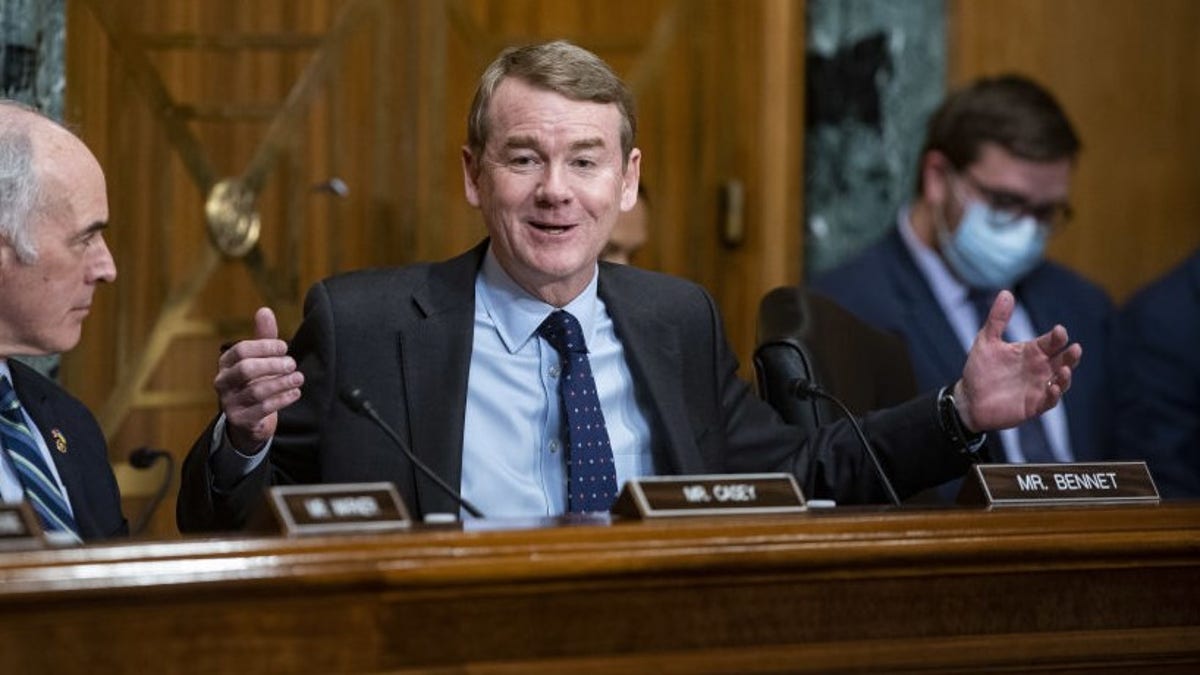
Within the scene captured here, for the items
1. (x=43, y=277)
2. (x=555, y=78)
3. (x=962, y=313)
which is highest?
(x=555, y=78)

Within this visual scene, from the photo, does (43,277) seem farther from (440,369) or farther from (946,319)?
(946,319)

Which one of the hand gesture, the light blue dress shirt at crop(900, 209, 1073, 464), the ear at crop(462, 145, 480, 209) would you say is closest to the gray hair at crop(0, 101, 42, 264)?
the ear at crop(462, 145, 480, 209)

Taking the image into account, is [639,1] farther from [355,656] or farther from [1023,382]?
[355,656]

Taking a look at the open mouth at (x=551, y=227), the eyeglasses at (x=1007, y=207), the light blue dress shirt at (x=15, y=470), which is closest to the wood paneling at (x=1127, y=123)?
the eyeglasses at (x=1007, y=207)

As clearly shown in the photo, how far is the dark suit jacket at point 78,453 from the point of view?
2.88m

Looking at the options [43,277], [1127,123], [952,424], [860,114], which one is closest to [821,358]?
[952,424]

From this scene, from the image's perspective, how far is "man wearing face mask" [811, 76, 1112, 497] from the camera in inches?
190

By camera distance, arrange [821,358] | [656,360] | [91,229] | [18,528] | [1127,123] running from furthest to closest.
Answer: [1127,123]
[821,358]
[656,360]
[91,229]
[18,528]

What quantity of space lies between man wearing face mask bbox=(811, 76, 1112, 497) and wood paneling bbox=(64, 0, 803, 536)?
54 centimetres

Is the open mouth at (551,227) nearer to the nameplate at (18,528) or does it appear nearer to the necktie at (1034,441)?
the nameplate at (18,528)

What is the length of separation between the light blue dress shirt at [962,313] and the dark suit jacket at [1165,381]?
1.05ft

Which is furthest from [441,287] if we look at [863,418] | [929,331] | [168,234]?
[929,331]

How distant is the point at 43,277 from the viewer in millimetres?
2824

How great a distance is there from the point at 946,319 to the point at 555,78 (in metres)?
1.84
